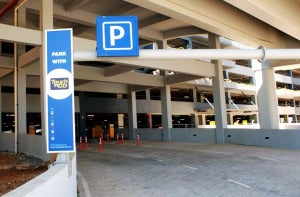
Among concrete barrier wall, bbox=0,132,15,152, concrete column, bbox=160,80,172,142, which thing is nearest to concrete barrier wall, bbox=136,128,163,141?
concrete column, bbox=160,80,172,142

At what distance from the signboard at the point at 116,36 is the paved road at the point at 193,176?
3957 mm

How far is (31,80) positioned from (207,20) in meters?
18.0

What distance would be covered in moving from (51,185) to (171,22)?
2135 cm

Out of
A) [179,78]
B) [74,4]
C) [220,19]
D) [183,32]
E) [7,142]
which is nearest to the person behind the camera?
[220,19]

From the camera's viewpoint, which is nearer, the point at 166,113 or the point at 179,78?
the point at 179,78

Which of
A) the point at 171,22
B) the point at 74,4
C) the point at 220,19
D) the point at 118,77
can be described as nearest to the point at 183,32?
the point at 171,22

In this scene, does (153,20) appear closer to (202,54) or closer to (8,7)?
(8,7)

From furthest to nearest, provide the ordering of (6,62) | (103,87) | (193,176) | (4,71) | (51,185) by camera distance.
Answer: (103,87)
(4,71)
(6,62)
(193,176)
(51,185)

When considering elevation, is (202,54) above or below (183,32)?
below

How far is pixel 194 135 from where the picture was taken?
2747 centimetres

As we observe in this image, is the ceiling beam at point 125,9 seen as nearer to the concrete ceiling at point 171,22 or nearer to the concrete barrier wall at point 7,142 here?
the concrete ceiling at point 171,22

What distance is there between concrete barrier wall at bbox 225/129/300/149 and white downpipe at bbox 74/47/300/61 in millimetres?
13146

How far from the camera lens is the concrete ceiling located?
13055mm

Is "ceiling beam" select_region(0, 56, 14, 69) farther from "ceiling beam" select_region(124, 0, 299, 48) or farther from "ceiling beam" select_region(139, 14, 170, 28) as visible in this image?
"ceiling beam" select_region(124, 0, 299, 48)
